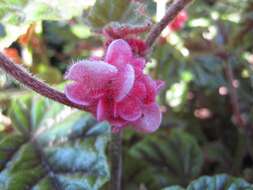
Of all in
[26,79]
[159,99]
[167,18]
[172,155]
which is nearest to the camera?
[26,79]

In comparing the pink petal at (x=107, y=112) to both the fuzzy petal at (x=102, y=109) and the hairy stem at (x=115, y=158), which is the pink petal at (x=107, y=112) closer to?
the fuzzy petal at (x=102, y=109)

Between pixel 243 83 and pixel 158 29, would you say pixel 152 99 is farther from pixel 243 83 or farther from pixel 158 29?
pixel 243 83

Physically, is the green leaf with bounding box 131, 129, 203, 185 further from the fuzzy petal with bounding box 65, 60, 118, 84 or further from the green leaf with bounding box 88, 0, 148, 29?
the fuzzy petal with bounding box 65, 60, 118, 84

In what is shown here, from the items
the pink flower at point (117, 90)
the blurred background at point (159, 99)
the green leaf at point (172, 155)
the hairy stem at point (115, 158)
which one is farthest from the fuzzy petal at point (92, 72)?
the green leaf at point (172, 155)

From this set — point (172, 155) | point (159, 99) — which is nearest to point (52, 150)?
→ point (172, 155)

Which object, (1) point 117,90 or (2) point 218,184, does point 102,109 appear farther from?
(2) point 218,184

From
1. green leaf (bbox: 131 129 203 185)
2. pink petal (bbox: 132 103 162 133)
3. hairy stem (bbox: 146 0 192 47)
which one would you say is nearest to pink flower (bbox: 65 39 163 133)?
pink petal (bbox: 132 103 162 133)
